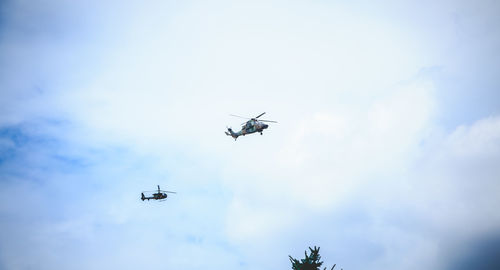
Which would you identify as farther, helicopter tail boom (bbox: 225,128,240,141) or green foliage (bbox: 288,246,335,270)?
helicopter tail boom (bbox: 225,128,240,141)

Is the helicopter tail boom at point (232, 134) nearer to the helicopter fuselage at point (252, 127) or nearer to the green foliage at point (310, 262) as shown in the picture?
the helicopter fuselage at point (252, 127)

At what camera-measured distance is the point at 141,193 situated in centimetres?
4966

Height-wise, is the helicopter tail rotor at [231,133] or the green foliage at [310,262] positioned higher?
the helicopter tail rotor at [231,133]

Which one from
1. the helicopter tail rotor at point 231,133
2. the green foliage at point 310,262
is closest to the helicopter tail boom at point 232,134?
the helicopter tail rotor at point 231,133

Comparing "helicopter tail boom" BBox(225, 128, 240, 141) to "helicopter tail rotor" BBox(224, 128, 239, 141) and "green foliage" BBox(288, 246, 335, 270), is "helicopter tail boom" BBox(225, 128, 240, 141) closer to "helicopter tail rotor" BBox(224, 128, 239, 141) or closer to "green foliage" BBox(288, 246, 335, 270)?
"helicopter tail rotor" BBox(224, 128, 239, 141)

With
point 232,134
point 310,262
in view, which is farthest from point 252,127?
point 310,262

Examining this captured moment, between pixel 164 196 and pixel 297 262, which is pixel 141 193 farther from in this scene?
pixel 297 262

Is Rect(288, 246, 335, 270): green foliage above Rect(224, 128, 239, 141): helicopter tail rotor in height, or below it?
below

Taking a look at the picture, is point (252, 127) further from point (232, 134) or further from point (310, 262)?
point (310, 262)

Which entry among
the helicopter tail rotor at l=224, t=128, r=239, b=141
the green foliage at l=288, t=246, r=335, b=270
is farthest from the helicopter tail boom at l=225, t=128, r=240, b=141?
the green foliage at l=288, t=246, r=335, b=270

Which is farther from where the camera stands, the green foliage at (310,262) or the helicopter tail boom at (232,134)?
the helicopter tail boom at (232,134)

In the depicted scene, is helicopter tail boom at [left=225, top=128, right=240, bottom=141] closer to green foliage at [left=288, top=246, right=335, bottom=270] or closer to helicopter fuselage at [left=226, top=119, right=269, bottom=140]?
helicopter fuselage at [left=226, top=119, right=269, bottom=140]

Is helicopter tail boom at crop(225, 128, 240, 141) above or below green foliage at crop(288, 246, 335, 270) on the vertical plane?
above

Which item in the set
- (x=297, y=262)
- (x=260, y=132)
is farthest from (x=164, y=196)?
(x=297, y=262)
